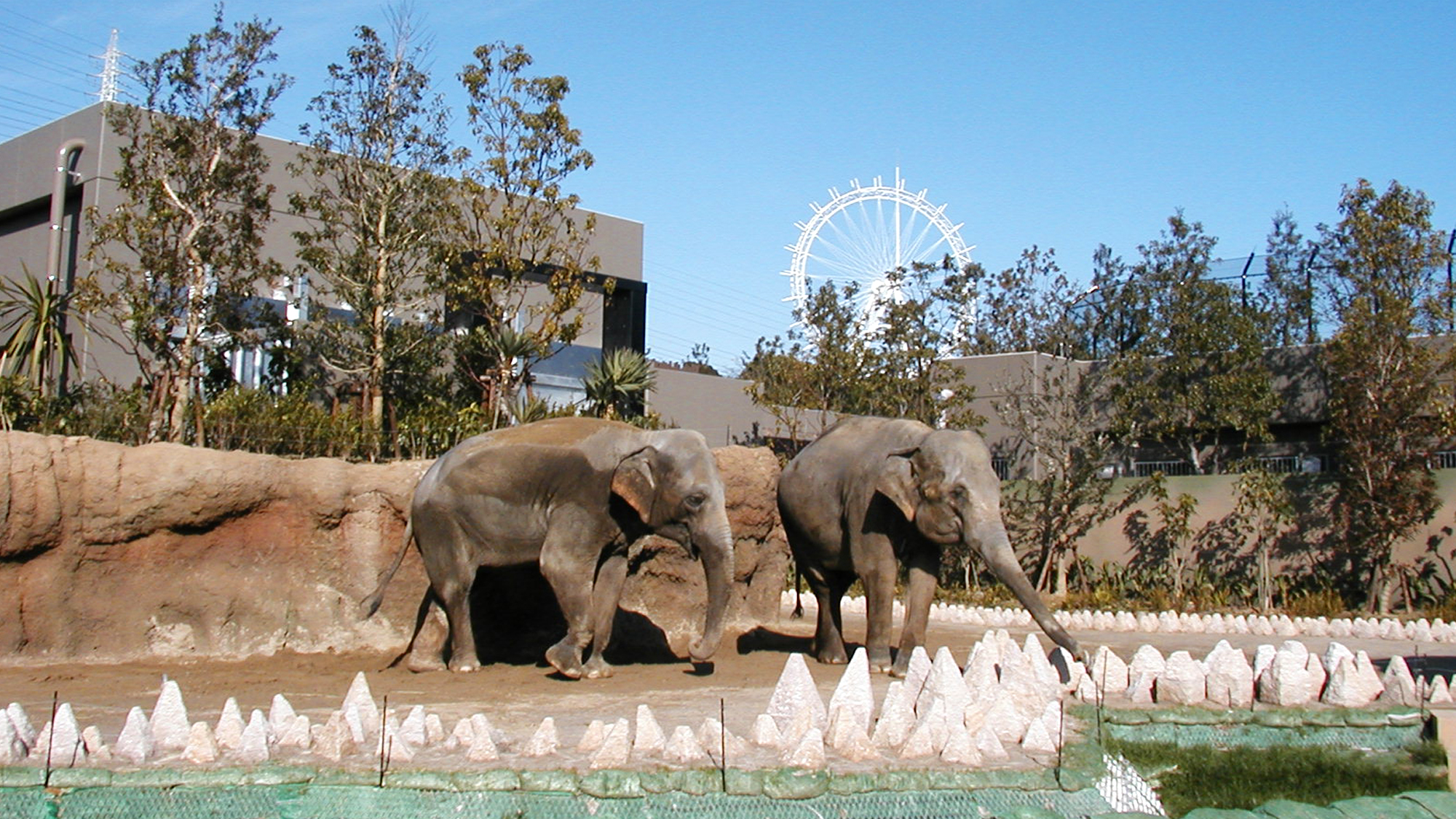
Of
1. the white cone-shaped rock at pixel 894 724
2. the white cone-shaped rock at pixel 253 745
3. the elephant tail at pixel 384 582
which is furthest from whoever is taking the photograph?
the elephant tail at pixel 384 582

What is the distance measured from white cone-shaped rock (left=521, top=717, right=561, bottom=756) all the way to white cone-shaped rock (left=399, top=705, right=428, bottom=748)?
512 mm

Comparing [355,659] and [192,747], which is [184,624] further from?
[192,747]

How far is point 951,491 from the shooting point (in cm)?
1034

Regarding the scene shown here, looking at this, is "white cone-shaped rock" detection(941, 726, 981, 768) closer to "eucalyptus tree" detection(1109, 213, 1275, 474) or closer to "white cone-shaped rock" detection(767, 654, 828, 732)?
"white cone-shaped rock" detection(767, 654, 828, 732)

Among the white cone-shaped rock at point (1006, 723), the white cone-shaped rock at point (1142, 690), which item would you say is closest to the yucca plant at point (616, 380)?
the white cone-shaped rock at point (1142, 690)

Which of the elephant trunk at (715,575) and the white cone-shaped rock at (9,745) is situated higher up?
the elephant trunk at (715,575)

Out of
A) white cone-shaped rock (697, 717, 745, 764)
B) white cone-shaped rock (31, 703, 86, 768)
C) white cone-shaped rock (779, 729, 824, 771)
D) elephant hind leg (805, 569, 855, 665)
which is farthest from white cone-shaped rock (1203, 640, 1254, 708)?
white cone-shaped rock (31, 703, 86, 768)

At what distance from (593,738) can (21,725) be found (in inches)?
105

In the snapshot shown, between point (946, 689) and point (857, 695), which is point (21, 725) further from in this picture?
point (946, 689)

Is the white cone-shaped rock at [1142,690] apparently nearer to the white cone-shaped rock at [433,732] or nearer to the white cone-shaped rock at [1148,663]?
the white cone-shaped rock at [1148,663]

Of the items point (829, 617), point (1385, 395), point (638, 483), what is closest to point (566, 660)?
point (638, 483)

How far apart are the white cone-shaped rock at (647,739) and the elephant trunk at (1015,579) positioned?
358 centimetres

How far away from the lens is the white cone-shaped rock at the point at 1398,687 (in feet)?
27.9

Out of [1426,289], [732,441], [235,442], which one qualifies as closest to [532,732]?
[235,442]
